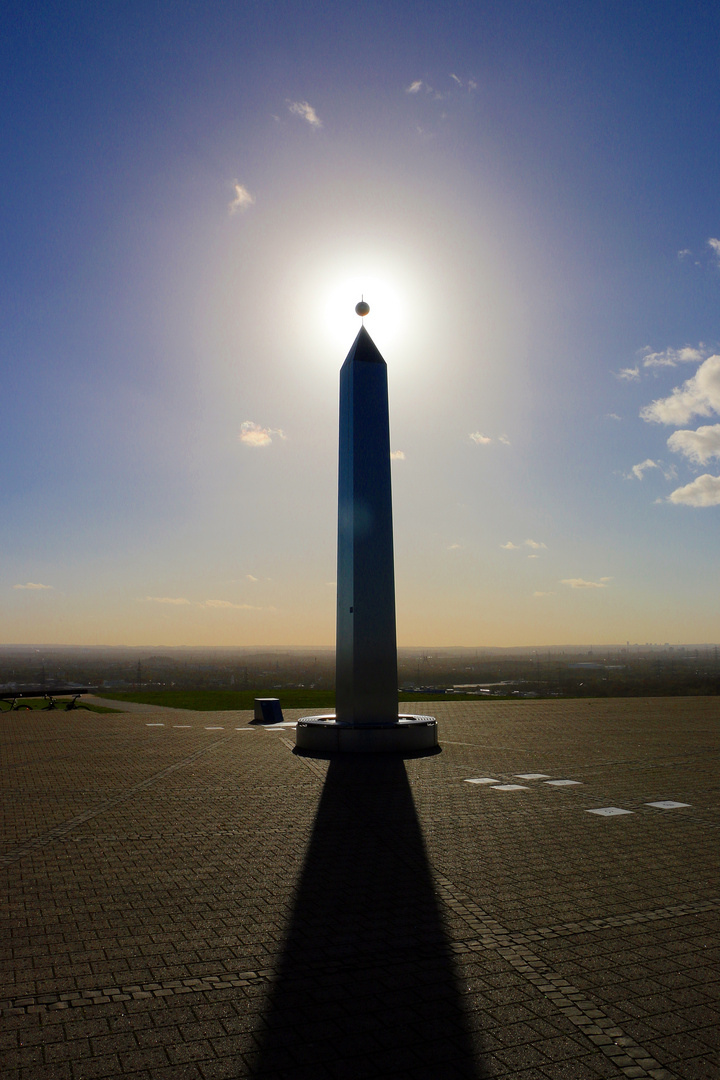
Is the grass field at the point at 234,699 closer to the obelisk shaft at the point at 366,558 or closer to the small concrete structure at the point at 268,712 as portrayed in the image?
the small concrete structure at the point at 268,712

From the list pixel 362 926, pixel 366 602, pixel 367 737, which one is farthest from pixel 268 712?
pixel 362 926

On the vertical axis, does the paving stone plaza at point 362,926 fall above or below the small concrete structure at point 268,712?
below

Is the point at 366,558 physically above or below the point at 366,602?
above

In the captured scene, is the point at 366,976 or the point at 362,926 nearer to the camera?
the point at 366,976

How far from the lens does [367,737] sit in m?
14.9

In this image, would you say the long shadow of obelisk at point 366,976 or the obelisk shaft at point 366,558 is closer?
the long shadow of obelisk at point 366,976

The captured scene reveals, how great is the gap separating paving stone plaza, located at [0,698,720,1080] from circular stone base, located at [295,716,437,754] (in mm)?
Answer: 2480

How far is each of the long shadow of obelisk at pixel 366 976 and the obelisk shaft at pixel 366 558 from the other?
727cm

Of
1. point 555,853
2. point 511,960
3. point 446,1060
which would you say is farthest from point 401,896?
point 446,1060

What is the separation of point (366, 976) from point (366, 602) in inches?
430

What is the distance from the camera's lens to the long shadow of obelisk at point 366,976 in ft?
12.2

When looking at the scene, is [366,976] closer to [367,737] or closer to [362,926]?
[362,926]

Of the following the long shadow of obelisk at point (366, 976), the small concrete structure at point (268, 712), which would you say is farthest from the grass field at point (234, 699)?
the long shadow of obelisk at point (366, 976)

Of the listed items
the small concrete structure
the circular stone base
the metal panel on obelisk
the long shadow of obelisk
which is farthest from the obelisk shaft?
the long shadow of obelisk
